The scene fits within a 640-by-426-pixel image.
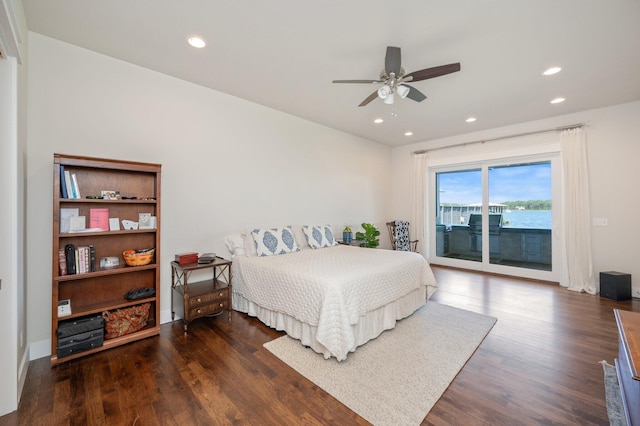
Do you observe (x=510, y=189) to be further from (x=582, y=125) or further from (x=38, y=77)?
(x=38, y=77)

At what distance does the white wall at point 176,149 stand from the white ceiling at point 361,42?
0.23 meters

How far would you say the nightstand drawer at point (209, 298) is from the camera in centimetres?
274

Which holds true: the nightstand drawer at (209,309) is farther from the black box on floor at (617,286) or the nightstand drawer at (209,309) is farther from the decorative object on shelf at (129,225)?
the black box on floor at (617,286)

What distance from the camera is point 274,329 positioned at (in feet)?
9.41

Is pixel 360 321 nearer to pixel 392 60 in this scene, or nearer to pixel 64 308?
pixel 392 60

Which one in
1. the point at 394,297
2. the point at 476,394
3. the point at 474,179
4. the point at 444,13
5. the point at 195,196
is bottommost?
the point at 476,394

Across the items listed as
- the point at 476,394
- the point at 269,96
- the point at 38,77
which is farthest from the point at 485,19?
the point at 38,77

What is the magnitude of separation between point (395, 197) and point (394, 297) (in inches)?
163

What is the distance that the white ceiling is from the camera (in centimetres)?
205

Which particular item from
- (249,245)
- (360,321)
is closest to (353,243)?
(249,245)

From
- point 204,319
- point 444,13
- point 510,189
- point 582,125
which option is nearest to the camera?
point 444,13

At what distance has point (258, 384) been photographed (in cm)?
195

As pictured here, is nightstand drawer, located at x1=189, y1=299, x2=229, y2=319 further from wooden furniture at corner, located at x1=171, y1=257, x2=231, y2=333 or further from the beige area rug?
the beige area rug

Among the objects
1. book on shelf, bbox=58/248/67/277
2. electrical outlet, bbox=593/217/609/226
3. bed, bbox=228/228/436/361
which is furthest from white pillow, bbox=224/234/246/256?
electrical outlet, bbox=593/217/609/226
